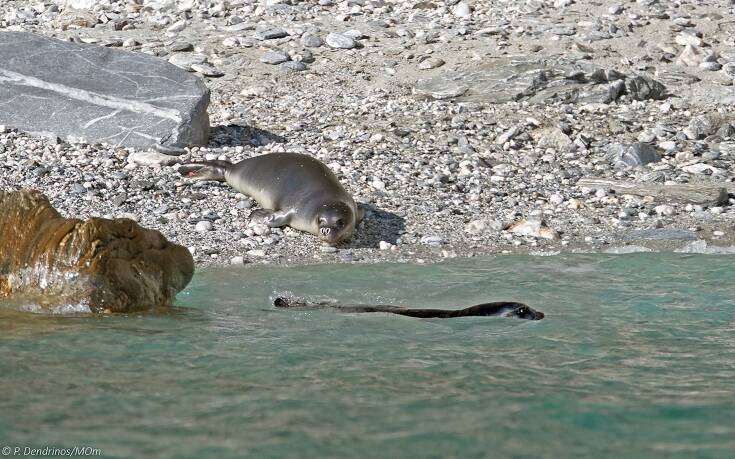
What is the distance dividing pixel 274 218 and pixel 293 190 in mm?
319

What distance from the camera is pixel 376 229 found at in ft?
27.3

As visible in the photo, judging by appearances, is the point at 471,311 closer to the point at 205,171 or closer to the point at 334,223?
the point at 334,223

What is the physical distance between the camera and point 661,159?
9867 mm

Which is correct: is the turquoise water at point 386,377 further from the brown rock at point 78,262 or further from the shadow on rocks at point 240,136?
the shadow on rocks at point 240,136

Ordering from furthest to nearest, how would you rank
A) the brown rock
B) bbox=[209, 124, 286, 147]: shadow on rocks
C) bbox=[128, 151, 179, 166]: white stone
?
bbox=[209, 124, 286, 147]: shadow on rocks, bbox=[128, 151, 179, 166]: white stone, the brown rock

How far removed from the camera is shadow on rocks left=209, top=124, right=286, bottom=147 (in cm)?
1029

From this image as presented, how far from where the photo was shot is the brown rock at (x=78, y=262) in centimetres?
→ 574

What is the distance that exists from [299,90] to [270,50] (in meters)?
1.05

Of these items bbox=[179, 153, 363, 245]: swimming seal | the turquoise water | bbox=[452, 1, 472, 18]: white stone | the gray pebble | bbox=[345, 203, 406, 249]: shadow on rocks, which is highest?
bbox=[452, 1, 472, 18]: white stone

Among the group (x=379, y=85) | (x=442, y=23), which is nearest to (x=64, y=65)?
(x=379, y=85)

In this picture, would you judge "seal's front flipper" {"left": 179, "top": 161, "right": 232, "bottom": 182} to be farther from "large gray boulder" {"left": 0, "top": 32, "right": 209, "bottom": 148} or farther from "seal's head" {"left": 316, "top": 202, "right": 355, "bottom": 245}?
"seal's head" {"left": 316, "top": 202, "right": 355, "bottom": 245}

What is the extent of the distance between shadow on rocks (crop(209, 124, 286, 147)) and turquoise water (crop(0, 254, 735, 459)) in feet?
11.9

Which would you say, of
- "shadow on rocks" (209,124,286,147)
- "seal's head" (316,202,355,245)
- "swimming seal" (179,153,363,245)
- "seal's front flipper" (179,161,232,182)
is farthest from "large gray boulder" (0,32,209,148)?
"seal's head" (316,202,355,245)

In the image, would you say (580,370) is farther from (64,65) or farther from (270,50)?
(270,50)
